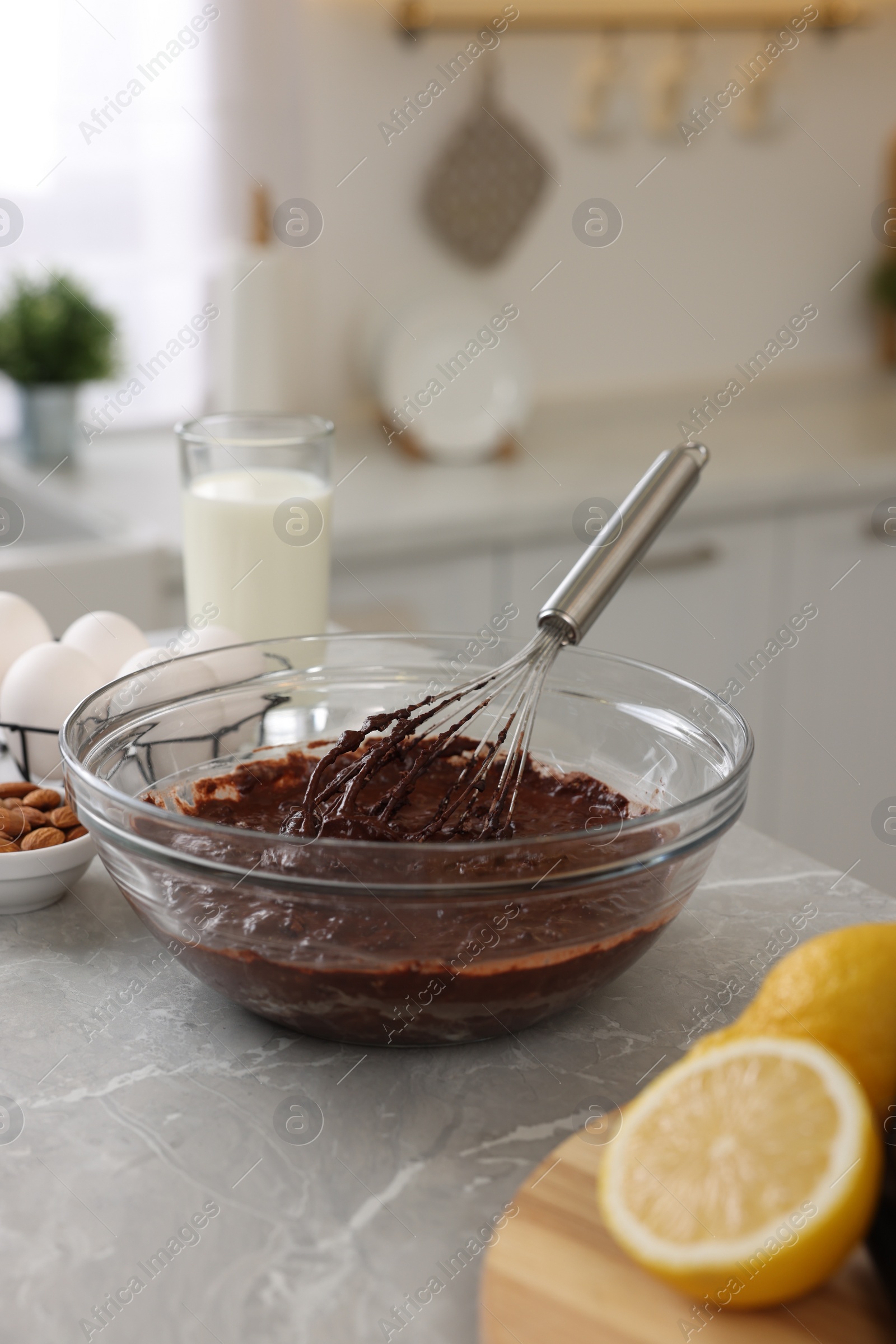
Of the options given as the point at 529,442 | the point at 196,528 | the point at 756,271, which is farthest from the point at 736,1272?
the point at 756,271

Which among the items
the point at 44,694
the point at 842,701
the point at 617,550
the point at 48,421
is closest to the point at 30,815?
the point at 44,694

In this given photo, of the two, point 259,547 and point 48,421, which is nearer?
point 259,547

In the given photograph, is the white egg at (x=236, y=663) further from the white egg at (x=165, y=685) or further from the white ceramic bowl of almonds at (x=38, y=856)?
the white ceramic bowl of almonds at (x=38, y=856)

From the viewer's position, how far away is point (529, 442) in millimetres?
2246

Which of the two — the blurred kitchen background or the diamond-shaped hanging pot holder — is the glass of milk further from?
the diamond-shaped hanging pot holder

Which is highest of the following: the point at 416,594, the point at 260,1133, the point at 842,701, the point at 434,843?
the point at 434,843

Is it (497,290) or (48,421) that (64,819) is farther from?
→ (497,290)

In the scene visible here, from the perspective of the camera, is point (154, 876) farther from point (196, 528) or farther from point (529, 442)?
point (529, 442)

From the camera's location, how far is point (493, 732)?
0.78 m

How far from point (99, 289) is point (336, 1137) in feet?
5.88

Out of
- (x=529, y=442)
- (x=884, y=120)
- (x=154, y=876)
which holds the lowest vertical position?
(x=529, y=442)

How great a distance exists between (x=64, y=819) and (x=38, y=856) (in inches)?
1.7

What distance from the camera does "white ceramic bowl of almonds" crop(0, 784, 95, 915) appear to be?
0.72 m

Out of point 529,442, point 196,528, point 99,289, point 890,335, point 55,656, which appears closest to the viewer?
point 55,656
